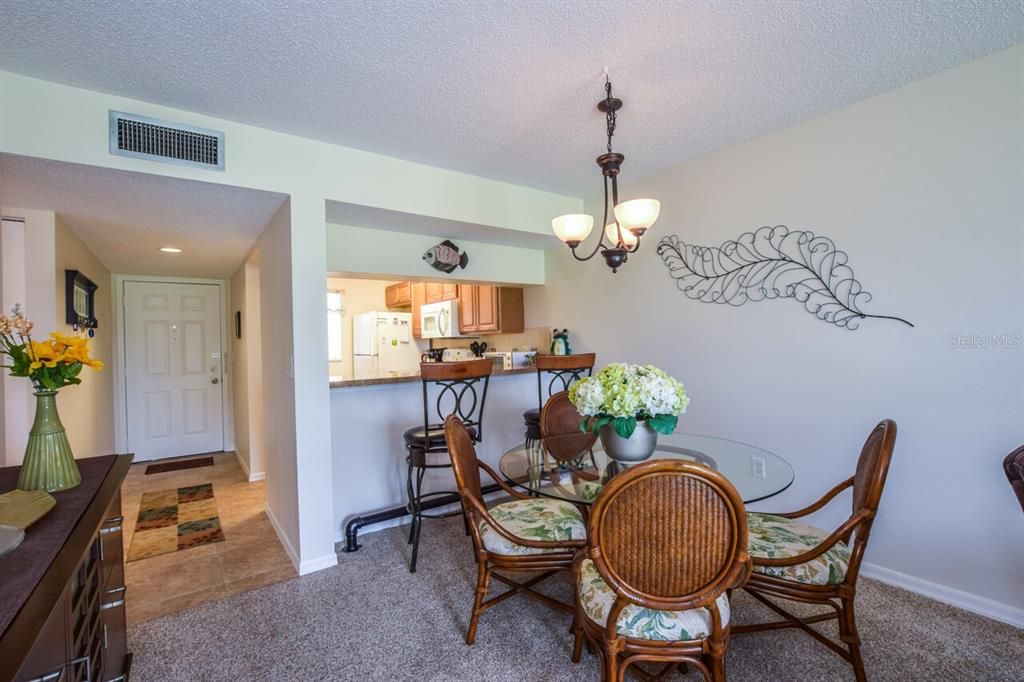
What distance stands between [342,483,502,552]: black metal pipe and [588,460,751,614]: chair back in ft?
5.08

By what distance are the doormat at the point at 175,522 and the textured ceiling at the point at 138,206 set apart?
1970 mm

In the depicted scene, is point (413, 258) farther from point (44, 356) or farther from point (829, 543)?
point (829, 543)

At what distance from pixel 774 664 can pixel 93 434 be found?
4412 mm

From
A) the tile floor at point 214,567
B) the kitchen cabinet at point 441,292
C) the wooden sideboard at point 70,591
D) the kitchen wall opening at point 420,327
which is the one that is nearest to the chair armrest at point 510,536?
the wooden sideboard at point 70,591

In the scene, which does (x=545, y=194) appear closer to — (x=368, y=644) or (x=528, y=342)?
(x=528, y=342)

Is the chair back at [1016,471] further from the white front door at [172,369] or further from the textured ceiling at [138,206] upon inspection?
the white front door at [172,369]

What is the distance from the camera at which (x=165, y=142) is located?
7.00 ft

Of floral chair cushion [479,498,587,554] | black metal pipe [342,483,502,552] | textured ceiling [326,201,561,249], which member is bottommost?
black metal pipe [342,483,502,552]

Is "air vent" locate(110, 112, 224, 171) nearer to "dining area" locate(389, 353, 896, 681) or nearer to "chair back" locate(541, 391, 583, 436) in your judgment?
"dining area" locate(389, 353, 896, 681)

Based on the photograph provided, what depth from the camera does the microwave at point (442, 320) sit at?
5176 mm

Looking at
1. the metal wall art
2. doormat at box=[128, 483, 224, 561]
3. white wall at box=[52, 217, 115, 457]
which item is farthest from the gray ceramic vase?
white wall at box=[52, 217, 115, 457]

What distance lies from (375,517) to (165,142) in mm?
2278

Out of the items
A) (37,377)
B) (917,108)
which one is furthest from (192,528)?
(917,108)

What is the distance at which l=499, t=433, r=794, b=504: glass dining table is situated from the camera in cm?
169
